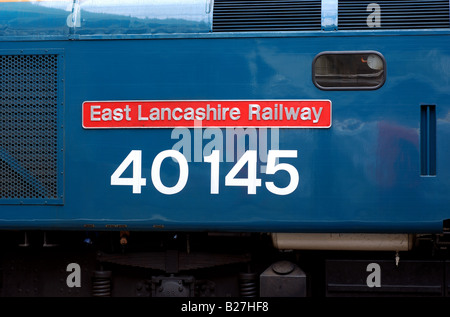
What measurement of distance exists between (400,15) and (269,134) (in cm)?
132

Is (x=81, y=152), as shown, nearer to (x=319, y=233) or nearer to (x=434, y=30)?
(x=319, y=233)

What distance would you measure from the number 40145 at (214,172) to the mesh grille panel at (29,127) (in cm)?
56

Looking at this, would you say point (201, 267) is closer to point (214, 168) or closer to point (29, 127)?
point (214, 168)

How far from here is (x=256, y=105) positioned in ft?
13.8

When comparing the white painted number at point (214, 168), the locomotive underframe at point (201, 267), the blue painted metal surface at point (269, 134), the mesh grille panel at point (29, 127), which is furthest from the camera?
the locomotive underframe at point (201, 267)

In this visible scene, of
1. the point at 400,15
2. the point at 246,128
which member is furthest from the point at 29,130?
the point at 400,15

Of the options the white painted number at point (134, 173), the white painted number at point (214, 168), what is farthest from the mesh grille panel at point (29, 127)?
the white painted number at point (214, 168)

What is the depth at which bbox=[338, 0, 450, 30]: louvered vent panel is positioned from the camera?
4.19 m

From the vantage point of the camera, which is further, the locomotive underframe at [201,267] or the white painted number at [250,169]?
Answer: the locomotive underframe at [201,267]

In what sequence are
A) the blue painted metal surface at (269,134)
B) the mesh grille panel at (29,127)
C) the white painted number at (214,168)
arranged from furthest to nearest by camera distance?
the mesh grille panel at (29,127) < the white painted number at (214,168) < the blue painted metal surface at (269,134)

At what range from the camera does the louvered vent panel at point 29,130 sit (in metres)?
4.41

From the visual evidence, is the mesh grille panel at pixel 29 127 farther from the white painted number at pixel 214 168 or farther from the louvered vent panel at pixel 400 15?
the louvered vent panel at pixel 400 15
